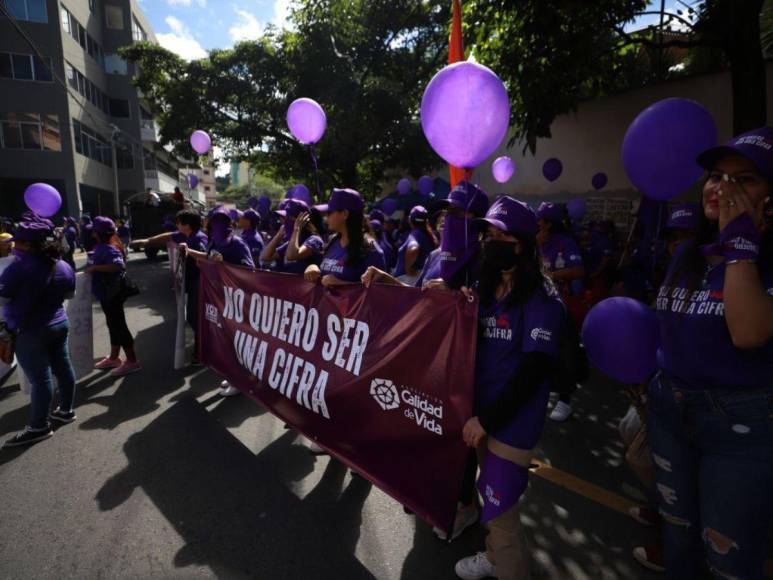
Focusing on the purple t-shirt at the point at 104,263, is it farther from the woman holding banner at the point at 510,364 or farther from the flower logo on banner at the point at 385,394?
the woman holding banner at the point at 510,364

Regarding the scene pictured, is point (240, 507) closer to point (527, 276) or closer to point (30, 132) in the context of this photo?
point (527, 276)

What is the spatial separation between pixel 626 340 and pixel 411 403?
110 centimetres

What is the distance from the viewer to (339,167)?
56.7 feet

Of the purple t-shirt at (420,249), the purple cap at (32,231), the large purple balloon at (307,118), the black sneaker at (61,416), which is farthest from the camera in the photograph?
the large purple balloon at (307,118)

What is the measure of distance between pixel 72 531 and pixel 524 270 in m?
3.01

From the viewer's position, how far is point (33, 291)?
363cm

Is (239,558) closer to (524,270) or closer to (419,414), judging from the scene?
(419,414)

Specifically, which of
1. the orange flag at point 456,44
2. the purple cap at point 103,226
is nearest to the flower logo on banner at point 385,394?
the orange flag at point 456,44

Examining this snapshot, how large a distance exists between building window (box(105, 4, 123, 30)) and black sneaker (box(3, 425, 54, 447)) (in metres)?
38.2

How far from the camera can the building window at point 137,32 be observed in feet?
109

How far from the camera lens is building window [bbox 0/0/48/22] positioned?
2287 cm

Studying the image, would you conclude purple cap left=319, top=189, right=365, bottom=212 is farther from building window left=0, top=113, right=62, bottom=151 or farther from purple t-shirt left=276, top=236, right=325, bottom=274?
building window left=0, top=113, right=62, bottom=151

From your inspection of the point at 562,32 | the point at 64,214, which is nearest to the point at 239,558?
the point at 562,32

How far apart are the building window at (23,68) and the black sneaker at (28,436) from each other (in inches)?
1066
